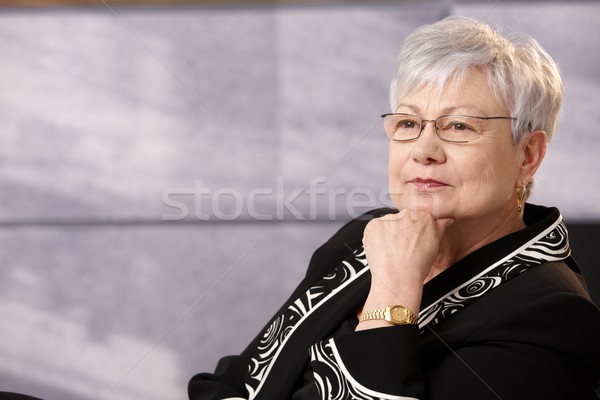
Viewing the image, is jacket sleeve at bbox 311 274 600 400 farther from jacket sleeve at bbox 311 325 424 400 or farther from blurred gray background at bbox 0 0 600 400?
blurred gray background at bbox 0 0 600 400

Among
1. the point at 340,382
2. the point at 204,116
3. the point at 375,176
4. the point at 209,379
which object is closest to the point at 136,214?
the point at 204,116

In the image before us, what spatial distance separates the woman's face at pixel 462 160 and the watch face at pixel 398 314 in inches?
9.2

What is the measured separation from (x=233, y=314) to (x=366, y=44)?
1156 millimetres

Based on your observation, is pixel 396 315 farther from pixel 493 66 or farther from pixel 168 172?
pixel 168 172

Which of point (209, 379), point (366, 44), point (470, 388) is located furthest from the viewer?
point (366, 44)

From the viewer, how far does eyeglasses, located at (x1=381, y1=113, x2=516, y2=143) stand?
1.33m

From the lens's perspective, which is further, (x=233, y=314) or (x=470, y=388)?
(x=233, y=314)

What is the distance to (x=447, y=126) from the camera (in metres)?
1.35

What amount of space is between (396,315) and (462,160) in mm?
320

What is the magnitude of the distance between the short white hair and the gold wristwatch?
389 mm

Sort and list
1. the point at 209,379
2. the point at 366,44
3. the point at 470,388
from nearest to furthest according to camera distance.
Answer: the point at 470,388 < the point at 209,379 < the point at 366,44

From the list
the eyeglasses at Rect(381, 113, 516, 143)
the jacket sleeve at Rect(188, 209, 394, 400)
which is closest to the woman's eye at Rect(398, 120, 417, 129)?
the eyeglasses at Rect(381, 113, 516, 143)

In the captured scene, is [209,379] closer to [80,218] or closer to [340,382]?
[340,382]

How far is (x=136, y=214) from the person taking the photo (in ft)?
9.75
